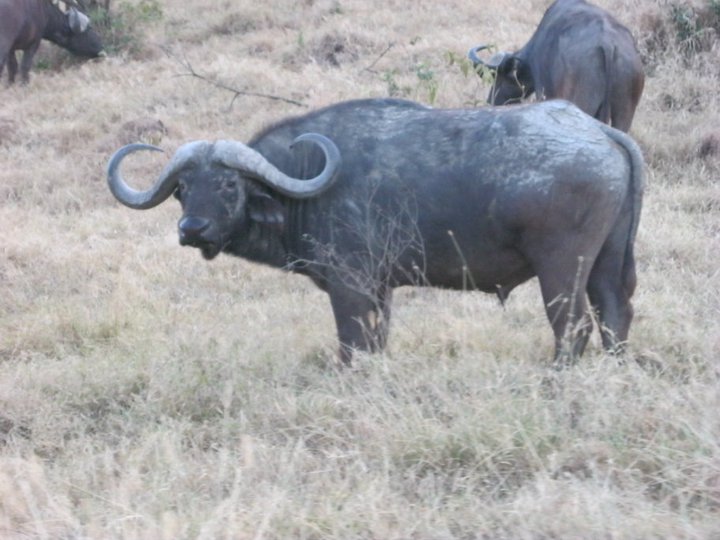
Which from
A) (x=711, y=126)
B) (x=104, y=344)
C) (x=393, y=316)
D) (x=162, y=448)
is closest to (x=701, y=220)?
(x=711, y=126)

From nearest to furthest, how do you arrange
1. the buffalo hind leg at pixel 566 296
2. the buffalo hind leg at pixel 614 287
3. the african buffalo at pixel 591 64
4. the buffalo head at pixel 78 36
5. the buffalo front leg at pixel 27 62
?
the buffalo hind leg at pixel 566 296, the buffalo hind leg at pixel 614 287, the african buffalo at pixel 591 64, the buffalo front leg at pixel 27 62, the buffalo head at pixel 78 36

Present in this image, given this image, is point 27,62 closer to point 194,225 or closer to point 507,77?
point 507,77

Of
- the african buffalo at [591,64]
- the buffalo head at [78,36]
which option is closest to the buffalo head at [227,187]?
the african buffalo at [591,64]

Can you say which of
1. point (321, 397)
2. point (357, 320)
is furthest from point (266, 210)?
point (321, 397)

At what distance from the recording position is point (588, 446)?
441 cm

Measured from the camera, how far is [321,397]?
206 inches

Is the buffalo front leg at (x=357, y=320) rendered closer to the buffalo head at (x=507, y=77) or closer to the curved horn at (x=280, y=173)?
the curved horn at (x=280, y=173)

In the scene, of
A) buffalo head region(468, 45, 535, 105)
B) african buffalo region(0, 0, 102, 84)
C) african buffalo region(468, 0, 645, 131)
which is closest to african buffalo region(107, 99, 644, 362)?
african buffalo region(468, 0, 645, 131)

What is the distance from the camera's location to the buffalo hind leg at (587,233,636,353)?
5.94 m

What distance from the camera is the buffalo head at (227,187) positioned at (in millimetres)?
6023

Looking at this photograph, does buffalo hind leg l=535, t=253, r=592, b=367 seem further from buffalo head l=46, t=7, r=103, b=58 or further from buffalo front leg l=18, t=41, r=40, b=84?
buffalo head l=46, t=7, r=103, b=58

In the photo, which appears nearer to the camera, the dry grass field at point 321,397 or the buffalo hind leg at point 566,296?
the dry grass field at point 321,397

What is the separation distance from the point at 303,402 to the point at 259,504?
1.13 metres

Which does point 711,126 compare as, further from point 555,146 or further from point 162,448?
point 162,448
